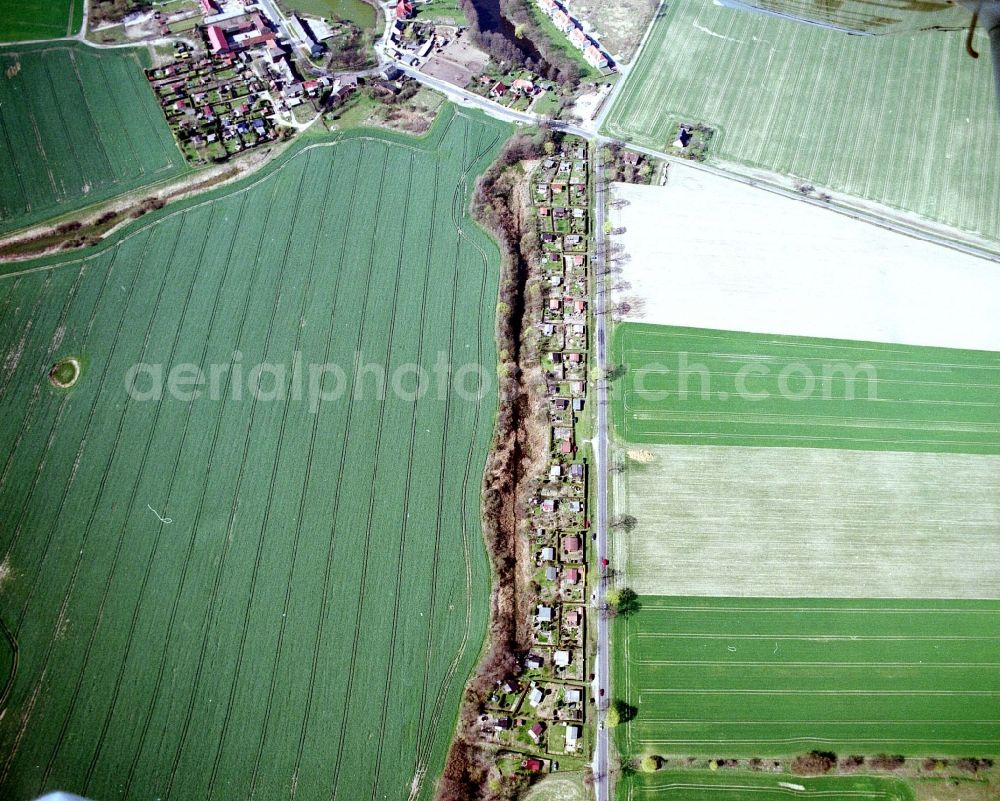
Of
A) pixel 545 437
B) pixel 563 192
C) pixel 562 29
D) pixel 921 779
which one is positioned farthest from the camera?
pixel 562 29

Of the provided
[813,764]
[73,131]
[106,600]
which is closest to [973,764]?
[813,764]

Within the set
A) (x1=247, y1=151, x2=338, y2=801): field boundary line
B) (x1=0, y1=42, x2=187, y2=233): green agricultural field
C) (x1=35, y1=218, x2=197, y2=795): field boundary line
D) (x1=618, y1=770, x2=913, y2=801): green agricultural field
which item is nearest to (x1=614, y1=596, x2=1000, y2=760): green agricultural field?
(x1=618, y1=770, x2=913, y2=801): green agricultural field

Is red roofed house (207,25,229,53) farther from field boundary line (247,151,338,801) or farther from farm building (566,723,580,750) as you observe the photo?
farm building (566,723,580,750)

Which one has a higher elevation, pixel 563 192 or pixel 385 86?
pixel 385 86

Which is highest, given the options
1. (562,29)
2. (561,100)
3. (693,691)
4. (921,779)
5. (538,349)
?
(562,29)

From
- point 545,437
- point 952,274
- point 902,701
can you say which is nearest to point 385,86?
point 545,437

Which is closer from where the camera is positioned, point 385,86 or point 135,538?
point 135,538

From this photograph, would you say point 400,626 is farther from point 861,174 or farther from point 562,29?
point 562,29
